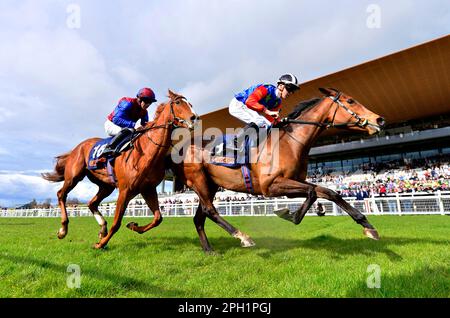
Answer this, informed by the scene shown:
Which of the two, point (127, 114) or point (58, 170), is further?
point (58, 170)

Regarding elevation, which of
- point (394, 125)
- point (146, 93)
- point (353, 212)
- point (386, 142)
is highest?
point (394, 125)

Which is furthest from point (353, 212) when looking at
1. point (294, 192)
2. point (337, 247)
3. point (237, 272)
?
point (237, 272)

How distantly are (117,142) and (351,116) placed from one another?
163 inches

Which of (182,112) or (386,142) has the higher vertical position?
(386,142)

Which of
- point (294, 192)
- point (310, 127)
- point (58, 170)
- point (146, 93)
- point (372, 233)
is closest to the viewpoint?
point (372, 233)

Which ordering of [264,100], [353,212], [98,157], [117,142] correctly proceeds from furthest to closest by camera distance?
[98,157]
[117,142]
[264,100]
[353,212]

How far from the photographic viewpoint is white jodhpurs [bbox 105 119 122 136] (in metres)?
5.77

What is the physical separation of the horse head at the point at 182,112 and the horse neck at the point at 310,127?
1.65 meters

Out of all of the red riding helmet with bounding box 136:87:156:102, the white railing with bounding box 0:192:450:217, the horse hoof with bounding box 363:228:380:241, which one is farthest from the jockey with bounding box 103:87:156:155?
the white railing with bounding box 0:192:450:217

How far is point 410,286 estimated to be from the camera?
2615mm

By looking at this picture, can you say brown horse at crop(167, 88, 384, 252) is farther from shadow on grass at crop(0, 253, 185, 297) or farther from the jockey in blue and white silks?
shadow on grass at crop(0, 253, 185, 297)

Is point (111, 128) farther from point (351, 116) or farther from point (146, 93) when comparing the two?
point (351, 116)

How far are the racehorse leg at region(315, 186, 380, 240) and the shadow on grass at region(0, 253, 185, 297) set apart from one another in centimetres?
237
